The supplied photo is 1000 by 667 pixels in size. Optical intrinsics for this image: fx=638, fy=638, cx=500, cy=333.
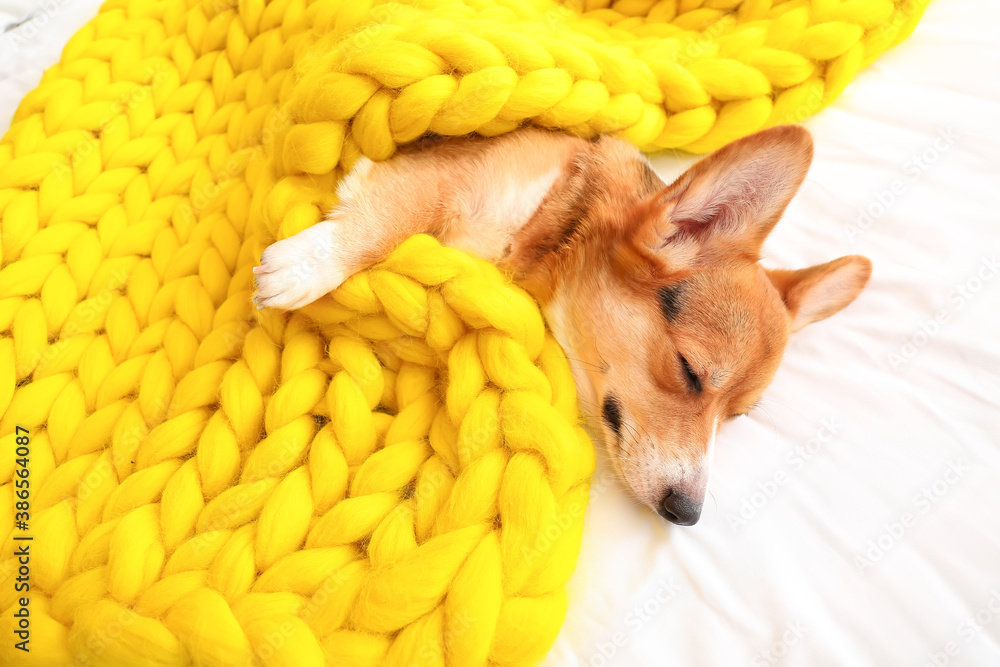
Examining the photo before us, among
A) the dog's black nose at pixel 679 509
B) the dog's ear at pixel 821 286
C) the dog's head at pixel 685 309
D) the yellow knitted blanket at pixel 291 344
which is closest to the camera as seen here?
the yellow knitted blanket at pixel 291 344

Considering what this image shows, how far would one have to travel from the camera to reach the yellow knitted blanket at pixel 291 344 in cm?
84

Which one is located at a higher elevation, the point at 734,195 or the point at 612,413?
the point at 734,195

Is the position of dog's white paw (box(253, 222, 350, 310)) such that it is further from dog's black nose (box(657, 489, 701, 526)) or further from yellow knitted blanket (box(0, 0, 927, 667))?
dog's black nose (box(657, 489, 701, 526))

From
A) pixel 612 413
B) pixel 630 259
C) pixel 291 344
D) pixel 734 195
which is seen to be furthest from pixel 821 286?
pixel 291 344

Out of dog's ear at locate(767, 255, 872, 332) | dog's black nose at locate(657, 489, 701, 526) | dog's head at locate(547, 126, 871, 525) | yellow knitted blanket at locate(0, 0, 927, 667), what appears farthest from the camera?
dog's ear at locate(767, 255, 872, 332)

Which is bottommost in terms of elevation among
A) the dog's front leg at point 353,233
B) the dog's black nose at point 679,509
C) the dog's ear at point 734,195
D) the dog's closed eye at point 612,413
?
the dog's black nose at point 679,509

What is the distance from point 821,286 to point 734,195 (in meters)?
0.26

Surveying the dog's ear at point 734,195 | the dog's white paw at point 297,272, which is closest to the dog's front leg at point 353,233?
the dog's white paw at point 297,272

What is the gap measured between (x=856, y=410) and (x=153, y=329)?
130cm

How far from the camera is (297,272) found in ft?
3.41

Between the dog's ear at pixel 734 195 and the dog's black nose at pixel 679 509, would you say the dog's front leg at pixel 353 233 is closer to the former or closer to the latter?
the dog's ear at pixel 734 195

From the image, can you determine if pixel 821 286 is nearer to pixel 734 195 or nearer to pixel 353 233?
pixel 734 195

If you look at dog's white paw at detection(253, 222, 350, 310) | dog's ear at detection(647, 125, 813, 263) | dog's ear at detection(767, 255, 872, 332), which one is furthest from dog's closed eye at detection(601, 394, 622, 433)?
dog's white paw at detection(253, 222, 350, 310)

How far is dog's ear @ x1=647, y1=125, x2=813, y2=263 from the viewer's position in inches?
43.0
